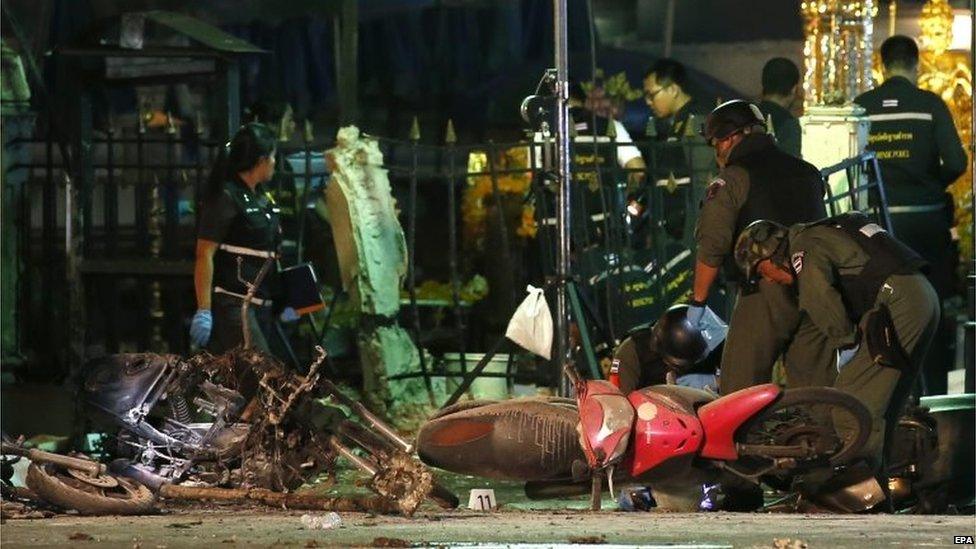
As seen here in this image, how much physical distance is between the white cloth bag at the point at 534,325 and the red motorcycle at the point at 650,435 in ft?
8.71

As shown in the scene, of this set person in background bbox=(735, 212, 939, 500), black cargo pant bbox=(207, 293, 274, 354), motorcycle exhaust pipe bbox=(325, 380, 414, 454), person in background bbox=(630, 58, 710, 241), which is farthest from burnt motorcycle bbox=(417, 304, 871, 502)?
person in background bbox=(630, 58, 710, 241)

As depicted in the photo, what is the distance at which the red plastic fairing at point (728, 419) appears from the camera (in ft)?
28.7

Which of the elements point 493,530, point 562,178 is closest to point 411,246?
point 562,178

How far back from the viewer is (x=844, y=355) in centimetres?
989

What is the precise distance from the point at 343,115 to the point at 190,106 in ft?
5.31

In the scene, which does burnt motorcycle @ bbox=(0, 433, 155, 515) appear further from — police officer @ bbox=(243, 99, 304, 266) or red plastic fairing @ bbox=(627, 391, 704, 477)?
police officer @ bbox=(243, 99, 304, 266)

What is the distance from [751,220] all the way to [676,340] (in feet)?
2.79

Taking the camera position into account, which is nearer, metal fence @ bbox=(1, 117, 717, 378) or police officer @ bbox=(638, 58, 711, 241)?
metal fence @ bbox=(1, 117, 717, 378)

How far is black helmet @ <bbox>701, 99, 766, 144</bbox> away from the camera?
10.3 meters

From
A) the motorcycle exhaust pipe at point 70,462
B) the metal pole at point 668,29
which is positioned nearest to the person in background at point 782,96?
the metal pole at point 668,29

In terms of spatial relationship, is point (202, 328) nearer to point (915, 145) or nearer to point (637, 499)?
point (637, 499)

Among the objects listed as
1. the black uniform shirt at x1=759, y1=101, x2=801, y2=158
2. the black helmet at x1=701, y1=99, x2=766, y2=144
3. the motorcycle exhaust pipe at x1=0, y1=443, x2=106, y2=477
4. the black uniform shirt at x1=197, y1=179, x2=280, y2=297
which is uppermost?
the black helmet at x1=701, y1=99, x2=766, y2=144

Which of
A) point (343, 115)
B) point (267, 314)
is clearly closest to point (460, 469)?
point (267, 314)

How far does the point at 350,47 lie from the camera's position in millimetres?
18781
